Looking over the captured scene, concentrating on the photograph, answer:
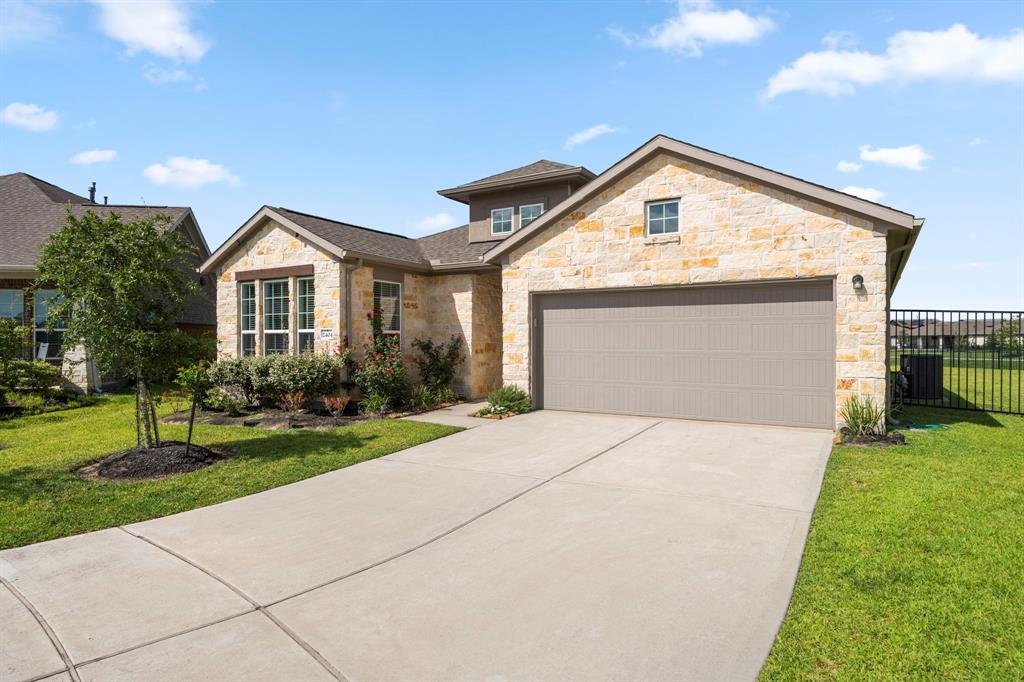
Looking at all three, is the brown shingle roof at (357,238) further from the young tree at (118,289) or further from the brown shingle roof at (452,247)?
the young tree at (118,289)

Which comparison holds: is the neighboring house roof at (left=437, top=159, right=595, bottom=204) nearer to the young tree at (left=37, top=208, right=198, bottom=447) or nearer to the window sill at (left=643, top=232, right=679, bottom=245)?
the window sill at (left=643, top=232, right=679, bottom=245)

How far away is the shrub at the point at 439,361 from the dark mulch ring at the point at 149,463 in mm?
6499

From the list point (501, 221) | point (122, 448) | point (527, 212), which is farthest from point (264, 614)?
point (501, 221)

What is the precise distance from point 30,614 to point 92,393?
15919 mm

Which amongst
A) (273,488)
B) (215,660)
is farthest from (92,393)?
(215,660)

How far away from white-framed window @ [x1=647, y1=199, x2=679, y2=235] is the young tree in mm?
A: 8448

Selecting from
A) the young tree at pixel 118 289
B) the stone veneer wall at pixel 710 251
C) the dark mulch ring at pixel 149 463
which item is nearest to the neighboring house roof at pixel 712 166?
the stone veneer wall at pixel 710 251

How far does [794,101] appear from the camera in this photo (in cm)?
1055

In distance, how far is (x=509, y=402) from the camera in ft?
40.9

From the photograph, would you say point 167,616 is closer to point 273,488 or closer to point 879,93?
point 273,488

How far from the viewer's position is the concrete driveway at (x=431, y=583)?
10.6ft

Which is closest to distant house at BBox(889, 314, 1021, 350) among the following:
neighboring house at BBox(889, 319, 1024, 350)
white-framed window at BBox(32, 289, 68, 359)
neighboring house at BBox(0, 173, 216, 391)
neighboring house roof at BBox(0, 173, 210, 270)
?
neighboring house at BBox(889, 319, 1024, 350)

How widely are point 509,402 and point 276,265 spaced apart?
22.7 feet

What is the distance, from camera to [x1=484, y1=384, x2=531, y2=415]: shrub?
1229 centimetres
